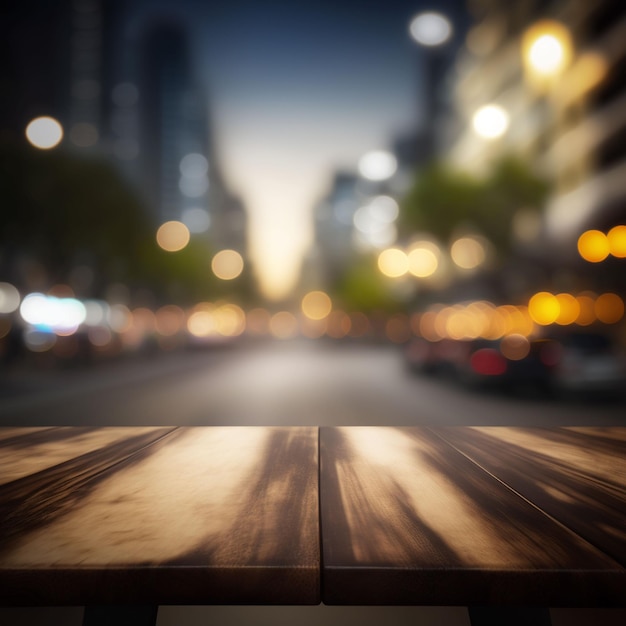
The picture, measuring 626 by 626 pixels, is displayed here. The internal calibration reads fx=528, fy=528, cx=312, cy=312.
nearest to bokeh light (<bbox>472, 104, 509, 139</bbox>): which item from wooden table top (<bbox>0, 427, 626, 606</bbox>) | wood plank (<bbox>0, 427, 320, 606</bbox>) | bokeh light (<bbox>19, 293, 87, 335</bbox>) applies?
wooden table top (<bbox>0, 427, 626, 606</bbox>)

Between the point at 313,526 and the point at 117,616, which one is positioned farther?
the point at 117,616

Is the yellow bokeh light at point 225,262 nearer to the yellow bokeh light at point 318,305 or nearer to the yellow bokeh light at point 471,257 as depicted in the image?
the yellow bokeh light at point 471,257

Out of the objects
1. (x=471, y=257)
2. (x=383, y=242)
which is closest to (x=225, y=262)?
(x=383, y=242)

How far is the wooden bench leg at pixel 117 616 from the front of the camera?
187 centimetres

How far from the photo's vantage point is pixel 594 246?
2258 centimetres

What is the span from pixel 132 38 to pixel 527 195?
179 m

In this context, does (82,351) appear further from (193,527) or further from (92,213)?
(193,527)

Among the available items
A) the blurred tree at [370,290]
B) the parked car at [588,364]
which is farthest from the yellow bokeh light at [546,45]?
the blurred tree at [370,290]

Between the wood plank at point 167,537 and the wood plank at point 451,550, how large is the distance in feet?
0.28

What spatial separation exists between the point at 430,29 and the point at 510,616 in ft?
32.2

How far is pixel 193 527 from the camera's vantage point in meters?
1.48

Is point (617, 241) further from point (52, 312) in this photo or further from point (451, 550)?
point (52, 312)

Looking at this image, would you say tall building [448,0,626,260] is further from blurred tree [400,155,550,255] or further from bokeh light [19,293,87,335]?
bokeh light [19,293,87,335]

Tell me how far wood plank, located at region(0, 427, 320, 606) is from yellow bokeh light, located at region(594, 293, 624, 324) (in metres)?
27.5
